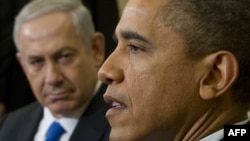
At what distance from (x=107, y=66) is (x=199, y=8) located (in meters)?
0.22

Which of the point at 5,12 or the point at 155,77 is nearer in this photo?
the point at 155,77

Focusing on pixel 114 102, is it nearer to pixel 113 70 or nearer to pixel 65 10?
pixel 113 70

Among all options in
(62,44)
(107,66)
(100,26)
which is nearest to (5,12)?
(100,26)

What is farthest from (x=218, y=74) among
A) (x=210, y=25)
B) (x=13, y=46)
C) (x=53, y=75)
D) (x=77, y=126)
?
(x=13, y=46)

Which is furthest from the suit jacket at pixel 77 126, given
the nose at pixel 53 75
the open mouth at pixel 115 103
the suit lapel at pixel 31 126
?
the open mouth at pixel 115 103

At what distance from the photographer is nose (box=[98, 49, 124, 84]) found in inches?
47.2

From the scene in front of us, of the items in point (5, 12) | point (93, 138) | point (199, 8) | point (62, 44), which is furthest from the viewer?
point (5, 12)

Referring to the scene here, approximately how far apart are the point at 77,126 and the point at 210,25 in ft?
2.99

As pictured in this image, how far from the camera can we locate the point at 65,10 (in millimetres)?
2117

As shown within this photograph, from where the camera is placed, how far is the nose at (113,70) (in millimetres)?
1198

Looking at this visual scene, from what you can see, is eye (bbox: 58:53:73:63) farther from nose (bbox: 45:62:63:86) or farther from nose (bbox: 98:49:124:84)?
nose (bbox: 98:49:124:84)

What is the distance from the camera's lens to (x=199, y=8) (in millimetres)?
1153

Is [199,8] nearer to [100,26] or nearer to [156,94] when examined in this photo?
[156,94]

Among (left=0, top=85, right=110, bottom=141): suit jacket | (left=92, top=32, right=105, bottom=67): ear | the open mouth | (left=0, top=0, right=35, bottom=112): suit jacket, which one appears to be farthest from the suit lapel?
the open mouth
